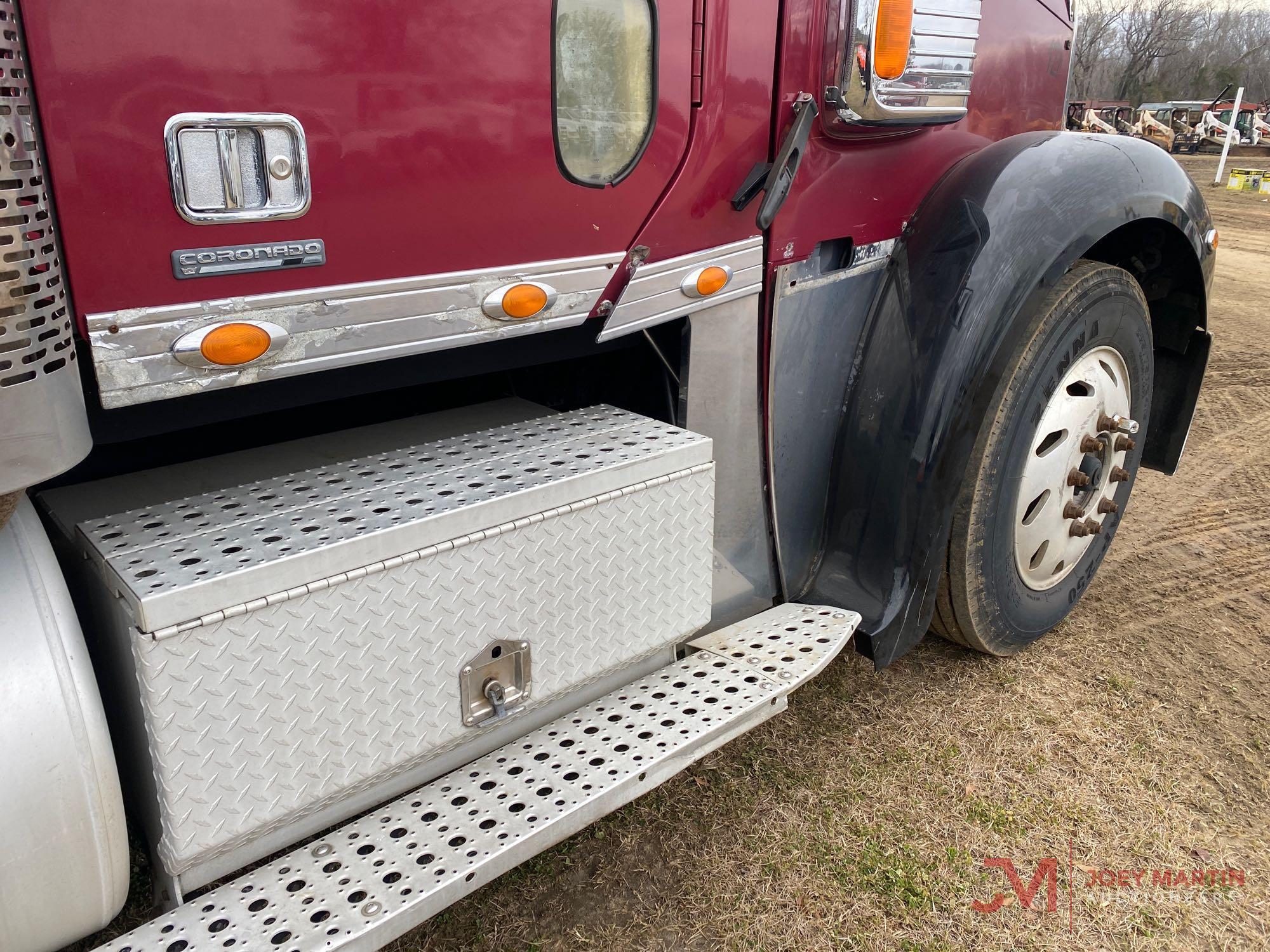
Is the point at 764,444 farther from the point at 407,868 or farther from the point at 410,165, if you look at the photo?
the point at 407,868

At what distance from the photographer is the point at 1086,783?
2.16 m

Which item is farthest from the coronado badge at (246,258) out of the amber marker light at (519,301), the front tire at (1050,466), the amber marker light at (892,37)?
the front tire at (1050,466)

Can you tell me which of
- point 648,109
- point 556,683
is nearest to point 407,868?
point 556,683

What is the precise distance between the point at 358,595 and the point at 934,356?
1.31m

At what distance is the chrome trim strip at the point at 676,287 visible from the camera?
1672 mm

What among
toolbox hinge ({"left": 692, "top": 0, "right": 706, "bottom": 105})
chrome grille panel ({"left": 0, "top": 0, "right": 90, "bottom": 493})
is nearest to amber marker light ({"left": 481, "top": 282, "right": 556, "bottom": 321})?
toolbox hinge ({"left": 692, "top": 0, "right": 706, "bottom": 105})

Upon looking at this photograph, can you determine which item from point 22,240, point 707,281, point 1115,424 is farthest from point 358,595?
point 1115,424

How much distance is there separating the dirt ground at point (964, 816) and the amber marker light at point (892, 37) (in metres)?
1.44

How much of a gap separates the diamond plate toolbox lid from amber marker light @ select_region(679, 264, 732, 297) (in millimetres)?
256

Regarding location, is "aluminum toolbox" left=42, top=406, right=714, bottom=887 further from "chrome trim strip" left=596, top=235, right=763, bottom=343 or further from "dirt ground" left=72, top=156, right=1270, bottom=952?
"dirt ground" left=72, top=156, right=1270, bottom=952

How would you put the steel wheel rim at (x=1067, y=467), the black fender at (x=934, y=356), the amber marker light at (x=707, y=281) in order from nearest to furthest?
the amber marker light at (x=707, y=281) → the black fender at (x=934, y=356) → the steel wheel rim at (x=1067, y=467)

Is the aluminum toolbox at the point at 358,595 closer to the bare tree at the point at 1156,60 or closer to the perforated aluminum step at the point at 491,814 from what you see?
the perforated aluminum step at the point at 491,814

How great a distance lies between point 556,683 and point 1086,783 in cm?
129

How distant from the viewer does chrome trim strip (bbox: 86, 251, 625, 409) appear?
1.18m
